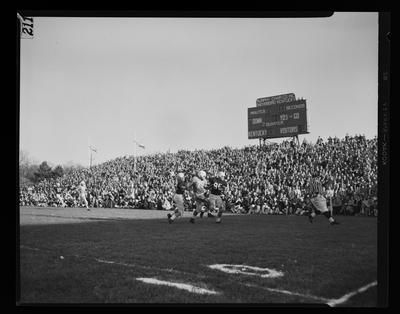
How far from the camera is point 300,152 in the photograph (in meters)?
12.9

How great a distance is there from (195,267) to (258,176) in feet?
25.8

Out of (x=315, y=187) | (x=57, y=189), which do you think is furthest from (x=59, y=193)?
(x=315, y=187)

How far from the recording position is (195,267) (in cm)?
597

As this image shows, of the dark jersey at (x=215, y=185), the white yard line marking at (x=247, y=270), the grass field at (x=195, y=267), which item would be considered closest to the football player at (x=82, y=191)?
the dark jersey at (x=215, y=185)

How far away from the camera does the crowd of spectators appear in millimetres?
10727

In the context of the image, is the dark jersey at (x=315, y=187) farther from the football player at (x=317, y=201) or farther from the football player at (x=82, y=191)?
the football player at (x=82, y=191)

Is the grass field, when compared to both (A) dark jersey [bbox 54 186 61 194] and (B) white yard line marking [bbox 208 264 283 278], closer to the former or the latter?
(B) white yard line marking [bbox 208 264 283 278]

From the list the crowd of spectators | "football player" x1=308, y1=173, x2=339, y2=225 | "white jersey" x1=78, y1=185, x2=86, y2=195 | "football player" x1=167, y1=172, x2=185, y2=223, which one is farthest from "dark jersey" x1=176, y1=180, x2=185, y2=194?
"white jersey" x1=78, y1=185, x2=86, y2=195

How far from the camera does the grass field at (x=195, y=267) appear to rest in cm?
527

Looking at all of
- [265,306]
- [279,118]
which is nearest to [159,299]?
[265,306]

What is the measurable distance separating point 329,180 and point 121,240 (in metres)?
6.47

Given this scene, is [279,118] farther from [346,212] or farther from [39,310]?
[39,310]

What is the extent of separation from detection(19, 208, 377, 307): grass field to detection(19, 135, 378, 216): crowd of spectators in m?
2.23

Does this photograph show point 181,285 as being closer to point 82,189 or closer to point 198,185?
point 198,185
